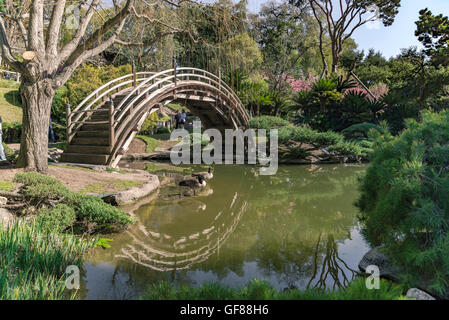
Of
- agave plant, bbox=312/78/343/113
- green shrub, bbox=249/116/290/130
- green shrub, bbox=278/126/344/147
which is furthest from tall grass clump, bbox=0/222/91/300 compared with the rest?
agave plant, bbox=312/78/343/113

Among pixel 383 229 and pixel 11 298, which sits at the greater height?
pixel 383 229

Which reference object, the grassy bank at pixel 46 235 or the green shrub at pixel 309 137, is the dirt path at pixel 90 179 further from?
the green shrub at pixel 309 137

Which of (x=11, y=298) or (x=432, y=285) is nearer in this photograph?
(x=11, y=298)

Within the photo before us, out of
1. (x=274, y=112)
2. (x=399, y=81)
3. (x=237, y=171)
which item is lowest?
(x=237, y=171)

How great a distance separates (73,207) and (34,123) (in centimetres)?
276

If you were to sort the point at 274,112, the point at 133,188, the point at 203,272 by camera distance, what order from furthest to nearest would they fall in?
the point at 274,112, the point at 133,188, the point at 203,272

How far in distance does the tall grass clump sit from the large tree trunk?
338 centimetres

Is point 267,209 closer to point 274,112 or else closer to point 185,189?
point 185,189

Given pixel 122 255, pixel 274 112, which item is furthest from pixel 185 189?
pixel 274 112

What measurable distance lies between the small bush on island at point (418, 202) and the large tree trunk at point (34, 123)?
585 centimetres

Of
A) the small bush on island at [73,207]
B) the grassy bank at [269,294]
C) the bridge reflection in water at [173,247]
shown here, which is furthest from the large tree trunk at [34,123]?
the grassy bank at [269,294]

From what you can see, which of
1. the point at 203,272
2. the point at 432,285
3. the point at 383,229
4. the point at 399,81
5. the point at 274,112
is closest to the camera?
the point at 432,285
